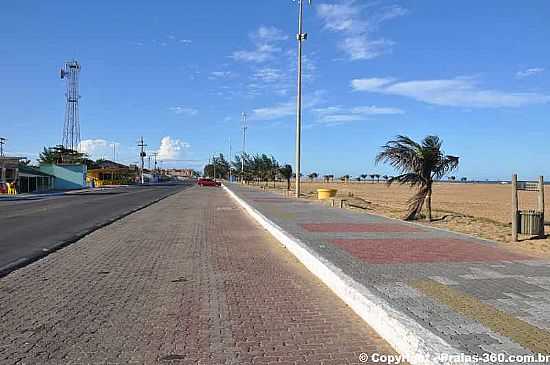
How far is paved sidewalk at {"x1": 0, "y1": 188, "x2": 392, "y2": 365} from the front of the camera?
457 cm

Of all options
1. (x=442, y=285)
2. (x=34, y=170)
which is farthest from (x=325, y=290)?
(x=34, y=170)

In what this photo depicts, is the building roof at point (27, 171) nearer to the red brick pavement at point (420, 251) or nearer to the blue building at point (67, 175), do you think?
the blue building at point (67, 175)

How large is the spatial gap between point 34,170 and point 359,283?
6151 cm

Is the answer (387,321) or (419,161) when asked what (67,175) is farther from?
(387,321)

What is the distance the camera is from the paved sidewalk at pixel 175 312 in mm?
4570

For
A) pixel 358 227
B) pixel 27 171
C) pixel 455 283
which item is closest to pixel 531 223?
pixel 358 227

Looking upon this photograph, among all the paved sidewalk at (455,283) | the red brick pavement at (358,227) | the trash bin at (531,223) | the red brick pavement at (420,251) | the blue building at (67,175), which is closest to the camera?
the paved sidewalk at (455,283)

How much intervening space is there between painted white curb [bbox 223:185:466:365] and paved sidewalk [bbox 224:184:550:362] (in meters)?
0.09

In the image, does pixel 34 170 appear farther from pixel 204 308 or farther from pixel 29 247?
pixel 204 308

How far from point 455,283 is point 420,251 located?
292cm

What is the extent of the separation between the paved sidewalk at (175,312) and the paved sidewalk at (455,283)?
61 cm

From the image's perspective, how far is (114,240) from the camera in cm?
1273

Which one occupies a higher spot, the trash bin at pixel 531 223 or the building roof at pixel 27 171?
the building roof at pixel 27 171

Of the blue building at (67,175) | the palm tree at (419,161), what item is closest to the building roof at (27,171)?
the blue building at (67,175)
